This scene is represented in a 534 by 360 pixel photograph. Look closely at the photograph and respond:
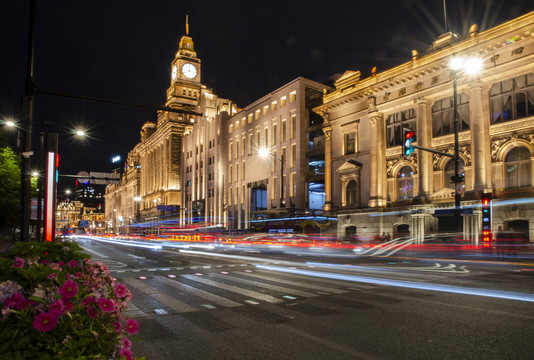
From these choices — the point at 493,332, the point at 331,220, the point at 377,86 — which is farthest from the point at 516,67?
the point at 493,332

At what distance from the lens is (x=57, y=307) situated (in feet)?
7.60

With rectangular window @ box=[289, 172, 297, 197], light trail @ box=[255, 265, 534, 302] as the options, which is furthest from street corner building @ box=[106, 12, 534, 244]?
light trail @ box=[255, 265, 534, 302]

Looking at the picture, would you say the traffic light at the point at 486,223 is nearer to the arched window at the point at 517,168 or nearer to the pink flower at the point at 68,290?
the arched window at the point at 517,168

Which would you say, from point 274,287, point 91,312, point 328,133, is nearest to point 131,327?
point 91,312

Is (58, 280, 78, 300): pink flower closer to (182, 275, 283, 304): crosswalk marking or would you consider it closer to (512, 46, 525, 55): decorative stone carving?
(182, 275, 283, 304): crosswalk marking

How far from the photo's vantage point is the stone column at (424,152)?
33844mm

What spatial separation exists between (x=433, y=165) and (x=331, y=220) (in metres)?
13.0

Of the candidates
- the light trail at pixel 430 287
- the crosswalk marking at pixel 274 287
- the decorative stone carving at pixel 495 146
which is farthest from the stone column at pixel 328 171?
the crosswalk marking at pixel 274 287

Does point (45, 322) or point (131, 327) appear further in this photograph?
point (131, 327)

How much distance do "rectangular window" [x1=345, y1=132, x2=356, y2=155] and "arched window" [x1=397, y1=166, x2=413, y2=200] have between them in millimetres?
6078

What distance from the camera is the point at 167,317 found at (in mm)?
7656

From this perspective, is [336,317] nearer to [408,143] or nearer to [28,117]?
[28,117]

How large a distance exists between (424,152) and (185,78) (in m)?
94.9

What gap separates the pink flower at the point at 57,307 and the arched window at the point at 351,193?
131 feet
